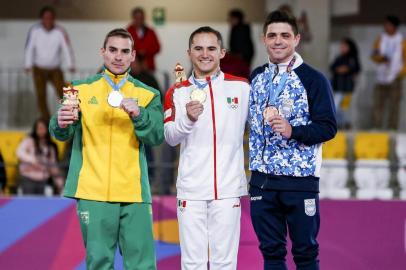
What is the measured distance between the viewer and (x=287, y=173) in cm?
687

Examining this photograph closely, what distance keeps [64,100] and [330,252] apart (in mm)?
3035

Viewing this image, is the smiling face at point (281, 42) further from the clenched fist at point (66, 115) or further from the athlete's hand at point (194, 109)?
the clenched fist at point (66, 115)

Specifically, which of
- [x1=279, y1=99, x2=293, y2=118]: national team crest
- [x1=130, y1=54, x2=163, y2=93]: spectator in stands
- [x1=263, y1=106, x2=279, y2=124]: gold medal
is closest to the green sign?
[x1=130, y1=54, x2=163, y2=93]: spectator in stands

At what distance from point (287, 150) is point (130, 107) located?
111 cm

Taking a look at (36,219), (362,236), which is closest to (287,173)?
(362,236)

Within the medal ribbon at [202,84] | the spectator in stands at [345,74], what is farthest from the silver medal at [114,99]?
the spectator in stands at [345,74]

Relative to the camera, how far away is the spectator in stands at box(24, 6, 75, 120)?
50.5 feet

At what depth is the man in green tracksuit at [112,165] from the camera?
692 cm

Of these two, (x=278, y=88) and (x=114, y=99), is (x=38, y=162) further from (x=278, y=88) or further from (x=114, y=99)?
(x=278, y=88)

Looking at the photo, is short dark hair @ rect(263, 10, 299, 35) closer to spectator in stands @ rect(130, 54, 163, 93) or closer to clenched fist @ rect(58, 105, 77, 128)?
clenched fist @ rect(58, 105, 77, 128)

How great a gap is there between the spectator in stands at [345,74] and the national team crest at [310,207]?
9.44 metres

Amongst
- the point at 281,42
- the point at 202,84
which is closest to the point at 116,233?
the point at 202,84

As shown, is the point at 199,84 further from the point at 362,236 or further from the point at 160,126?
the point at 362,236

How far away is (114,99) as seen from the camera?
22.1ft
